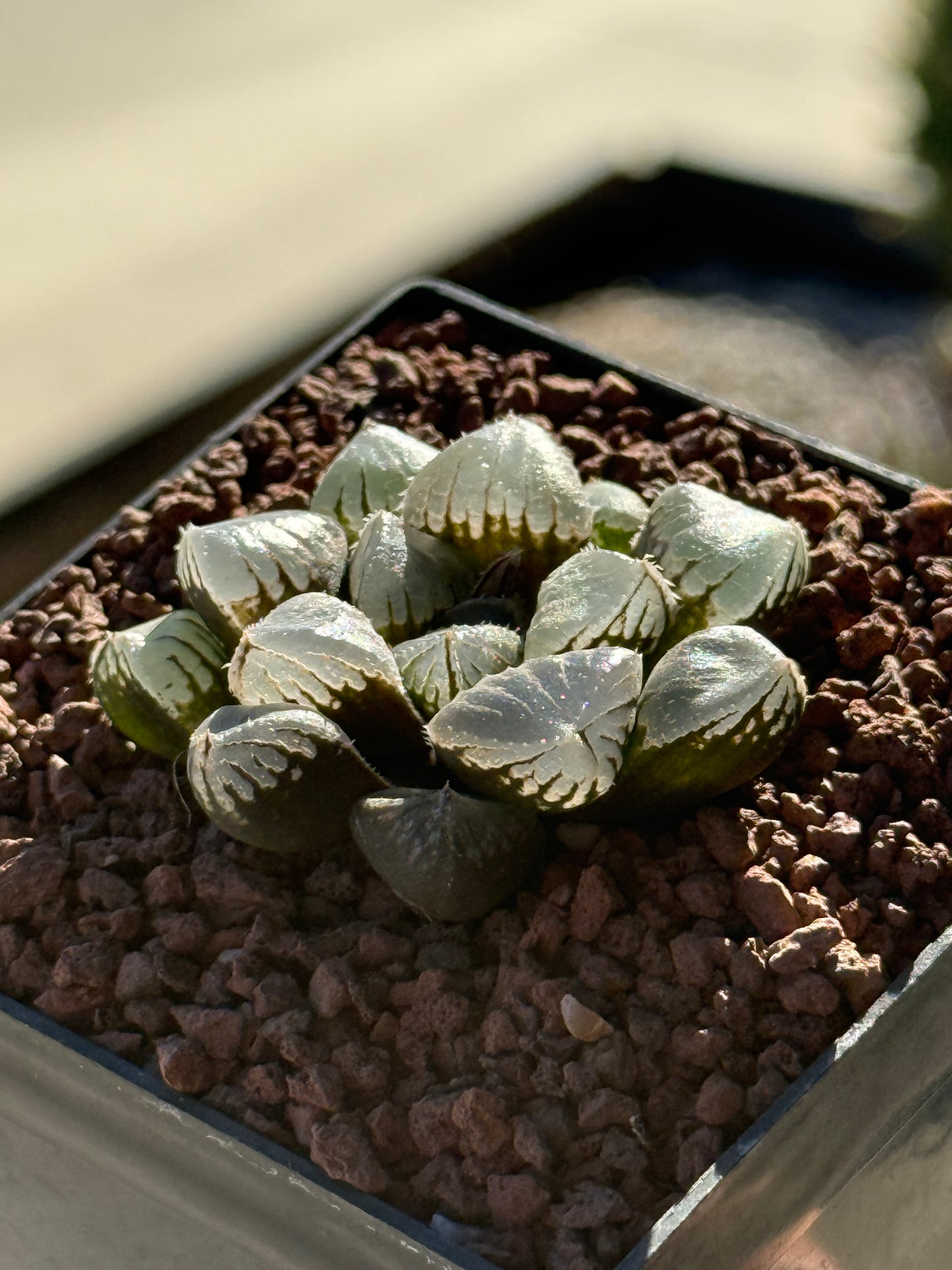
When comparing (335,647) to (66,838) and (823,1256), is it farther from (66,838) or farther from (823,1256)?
(823,1256)

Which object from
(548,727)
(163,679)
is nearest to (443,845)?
(548,727)

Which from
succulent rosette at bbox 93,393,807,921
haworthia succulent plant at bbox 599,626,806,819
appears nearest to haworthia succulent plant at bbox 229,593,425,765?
succulent rosette at bbox 93,393,807,921

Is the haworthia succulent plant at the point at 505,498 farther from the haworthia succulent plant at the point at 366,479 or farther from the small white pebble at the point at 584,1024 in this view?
the small white pebble at the point at 584,1024

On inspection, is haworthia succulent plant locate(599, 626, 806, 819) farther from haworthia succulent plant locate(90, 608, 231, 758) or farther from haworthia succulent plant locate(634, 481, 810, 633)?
haworthia succulent plant locate(90, 608, 231, 758)

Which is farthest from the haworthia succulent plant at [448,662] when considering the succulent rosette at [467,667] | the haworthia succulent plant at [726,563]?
the haworthia succulent plant at [726,563]

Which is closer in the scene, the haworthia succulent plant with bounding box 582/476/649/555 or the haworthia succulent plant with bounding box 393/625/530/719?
the haworthia succulent plant with bounding box 393/625/530/719

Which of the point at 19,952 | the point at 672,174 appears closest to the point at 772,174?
the point at 672,174

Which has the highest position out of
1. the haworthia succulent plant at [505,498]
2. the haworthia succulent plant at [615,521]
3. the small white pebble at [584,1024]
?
the haworthia succulent plant at [505,498]
